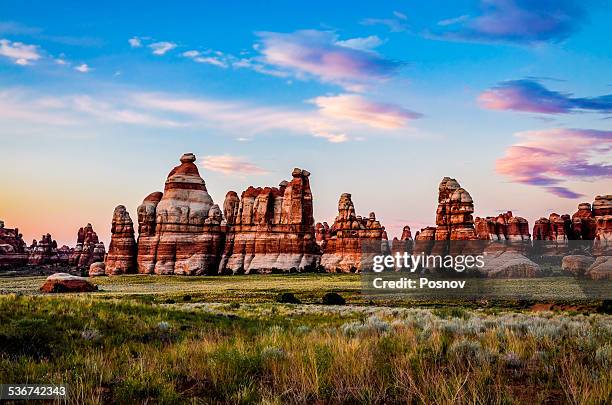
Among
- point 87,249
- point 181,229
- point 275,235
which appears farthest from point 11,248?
point 275,235

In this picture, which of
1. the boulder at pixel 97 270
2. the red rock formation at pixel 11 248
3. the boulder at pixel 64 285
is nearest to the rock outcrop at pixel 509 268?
the boulder at pixel 64 285

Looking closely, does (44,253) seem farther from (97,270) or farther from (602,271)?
(602,271)

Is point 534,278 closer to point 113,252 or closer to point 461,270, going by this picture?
point 461,270

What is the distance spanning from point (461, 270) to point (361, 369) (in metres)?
52.9

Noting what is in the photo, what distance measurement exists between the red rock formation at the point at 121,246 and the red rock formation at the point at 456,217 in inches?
2114

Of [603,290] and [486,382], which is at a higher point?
[486,382]

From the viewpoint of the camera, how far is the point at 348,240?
87625mm

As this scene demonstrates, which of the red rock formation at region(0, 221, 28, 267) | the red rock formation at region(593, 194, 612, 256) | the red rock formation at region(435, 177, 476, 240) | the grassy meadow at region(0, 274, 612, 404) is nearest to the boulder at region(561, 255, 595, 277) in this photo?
the red rock formation at region(593, 194, 612, 256)

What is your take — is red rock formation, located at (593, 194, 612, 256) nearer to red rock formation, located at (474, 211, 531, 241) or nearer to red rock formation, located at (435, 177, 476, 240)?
red rock formation, located at (435, 177, 476, 240)

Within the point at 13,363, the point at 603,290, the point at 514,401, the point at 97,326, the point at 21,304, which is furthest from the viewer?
the point at 603,290

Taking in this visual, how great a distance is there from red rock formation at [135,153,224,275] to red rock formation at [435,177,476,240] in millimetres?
→ 39853

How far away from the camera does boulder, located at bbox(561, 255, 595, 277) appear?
186 ft

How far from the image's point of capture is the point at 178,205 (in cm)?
8706

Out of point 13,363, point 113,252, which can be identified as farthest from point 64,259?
point 13,363
